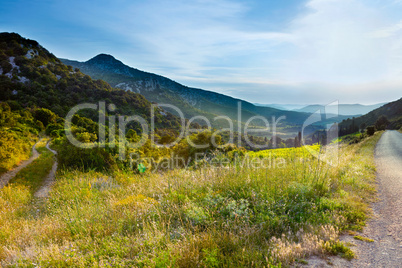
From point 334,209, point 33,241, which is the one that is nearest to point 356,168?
point 334,209

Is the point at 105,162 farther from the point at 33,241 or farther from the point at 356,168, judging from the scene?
the point at 356,168

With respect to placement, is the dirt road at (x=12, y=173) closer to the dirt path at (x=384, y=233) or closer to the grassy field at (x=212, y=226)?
the grassy field at (x=212, y=226)

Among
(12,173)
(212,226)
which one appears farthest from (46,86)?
(212,226)

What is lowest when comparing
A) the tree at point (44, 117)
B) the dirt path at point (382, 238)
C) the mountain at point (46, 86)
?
the dirt path at point (382, 238)

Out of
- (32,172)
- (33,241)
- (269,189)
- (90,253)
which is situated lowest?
(32,172)

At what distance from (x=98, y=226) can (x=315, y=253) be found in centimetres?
389

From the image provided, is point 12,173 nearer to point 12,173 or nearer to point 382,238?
point 12,173

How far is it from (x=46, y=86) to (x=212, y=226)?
234 ft

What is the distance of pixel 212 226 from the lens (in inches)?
150

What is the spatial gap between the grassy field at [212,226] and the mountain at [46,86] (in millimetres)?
55486

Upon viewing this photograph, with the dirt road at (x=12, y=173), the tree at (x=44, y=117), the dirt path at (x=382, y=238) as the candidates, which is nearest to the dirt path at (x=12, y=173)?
the dirt road at (x=12, y=173)

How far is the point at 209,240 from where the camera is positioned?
3.25 metres

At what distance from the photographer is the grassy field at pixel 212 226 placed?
302 centimetres

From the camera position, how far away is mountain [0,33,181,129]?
52.0 m
